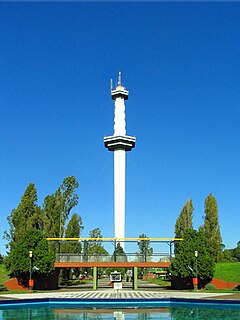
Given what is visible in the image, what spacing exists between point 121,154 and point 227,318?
53.2 metres

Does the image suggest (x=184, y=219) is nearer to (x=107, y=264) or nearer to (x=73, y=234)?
(x=73, y=234)

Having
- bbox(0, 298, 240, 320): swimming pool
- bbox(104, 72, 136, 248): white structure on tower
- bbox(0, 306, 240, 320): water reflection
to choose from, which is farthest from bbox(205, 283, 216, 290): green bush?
bbox(104, 72, 136, 248): white structure on tower

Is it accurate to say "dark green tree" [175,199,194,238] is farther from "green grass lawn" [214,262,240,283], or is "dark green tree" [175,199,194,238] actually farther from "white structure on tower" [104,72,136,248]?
"green grass lawn" [214,262,240,283]

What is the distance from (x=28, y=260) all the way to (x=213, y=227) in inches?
1371

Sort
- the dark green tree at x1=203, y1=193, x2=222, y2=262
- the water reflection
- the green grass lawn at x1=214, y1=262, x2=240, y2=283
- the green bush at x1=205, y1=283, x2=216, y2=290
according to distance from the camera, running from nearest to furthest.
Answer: the water reflection
the green bush at x1=205, y1=283, x2=216, y2=290
the green grass lawn at x1=214, y1=262, x2=240, y2=283
the dark green tree at x1=203, y1=193, x2=222, y2=262

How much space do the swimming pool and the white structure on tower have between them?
131ft

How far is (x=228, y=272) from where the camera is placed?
168 feet

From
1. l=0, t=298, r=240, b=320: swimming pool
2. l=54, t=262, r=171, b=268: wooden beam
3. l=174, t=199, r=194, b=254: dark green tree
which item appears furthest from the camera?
l=174, t=199, r=194, b=254: dark green tree

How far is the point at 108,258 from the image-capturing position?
158 feet

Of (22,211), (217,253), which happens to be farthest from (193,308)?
(217,253)

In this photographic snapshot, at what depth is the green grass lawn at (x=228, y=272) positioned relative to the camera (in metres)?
49.1

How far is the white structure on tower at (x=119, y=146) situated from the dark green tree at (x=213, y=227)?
13982 mm

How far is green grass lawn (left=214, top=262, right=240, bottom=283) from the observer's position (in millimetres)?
49097

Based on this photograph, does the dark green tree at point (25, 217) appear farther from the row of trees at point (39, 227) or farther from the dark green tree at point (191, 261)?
the dark green tree at point (191, 261)
